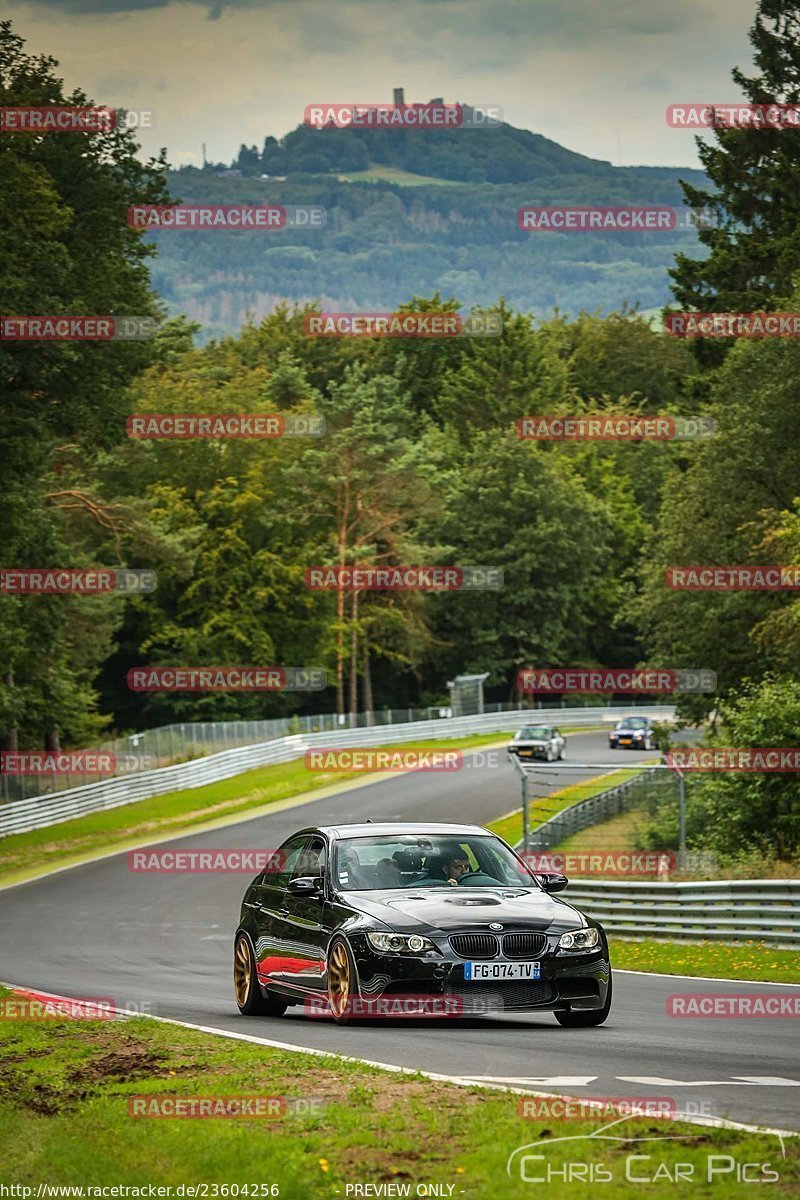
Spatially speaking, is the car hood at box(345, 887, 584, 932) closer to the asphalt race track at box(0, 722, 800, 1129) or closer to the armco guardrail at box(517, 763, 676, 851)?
the asphalt race track at box(0, 722, 800, 1129)

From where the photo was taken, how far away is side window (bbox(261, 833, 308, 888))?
1418cm

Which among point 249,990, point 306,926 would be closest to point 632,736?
point 249,990

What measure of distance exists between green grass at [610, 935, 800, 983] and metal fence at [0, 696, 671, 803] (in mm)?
28655

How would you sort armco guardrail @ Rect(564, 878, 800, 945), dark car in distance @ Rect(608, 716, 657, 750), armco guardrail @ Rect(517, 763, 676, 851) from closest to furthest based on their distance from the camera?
1. armco guardrail @ Rect(564, 878, 800, 945)
2. armco guardrail @ Rect(517, 763, 676, 851)
3. dark car in distance @ Rect(608, 716, 657, 750)

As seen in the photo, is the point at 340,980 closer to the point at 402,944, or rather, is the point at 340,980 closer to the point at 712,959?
the point at 402,944

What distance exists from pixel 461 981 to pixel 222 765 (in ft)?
174

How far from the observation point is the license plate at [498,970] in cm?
1212

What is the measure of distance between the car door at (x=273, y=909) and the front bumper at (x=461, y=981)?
167 cm

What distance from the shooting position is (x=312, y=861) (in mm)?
13828

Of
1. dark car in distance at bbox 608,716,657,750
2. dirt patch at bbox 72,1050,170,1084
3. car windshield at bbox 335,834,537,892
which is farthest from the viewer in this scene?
dark car in distance at bbox 608,716,657,750

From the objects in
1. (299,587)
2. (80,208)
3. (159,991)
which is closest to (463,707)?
(299,587)

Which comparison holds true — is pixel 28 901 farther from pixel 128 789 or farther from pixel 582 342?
pixel 582 342

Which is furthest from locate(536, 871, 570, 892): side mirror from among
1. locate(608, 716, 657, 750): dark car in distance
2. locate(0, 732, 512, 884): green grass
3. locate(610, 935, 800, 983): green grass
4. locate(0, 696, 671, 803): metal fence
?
locate(608, 716, 657, 750): dark car in distance

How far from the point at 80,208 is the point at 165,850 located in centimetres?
1629
